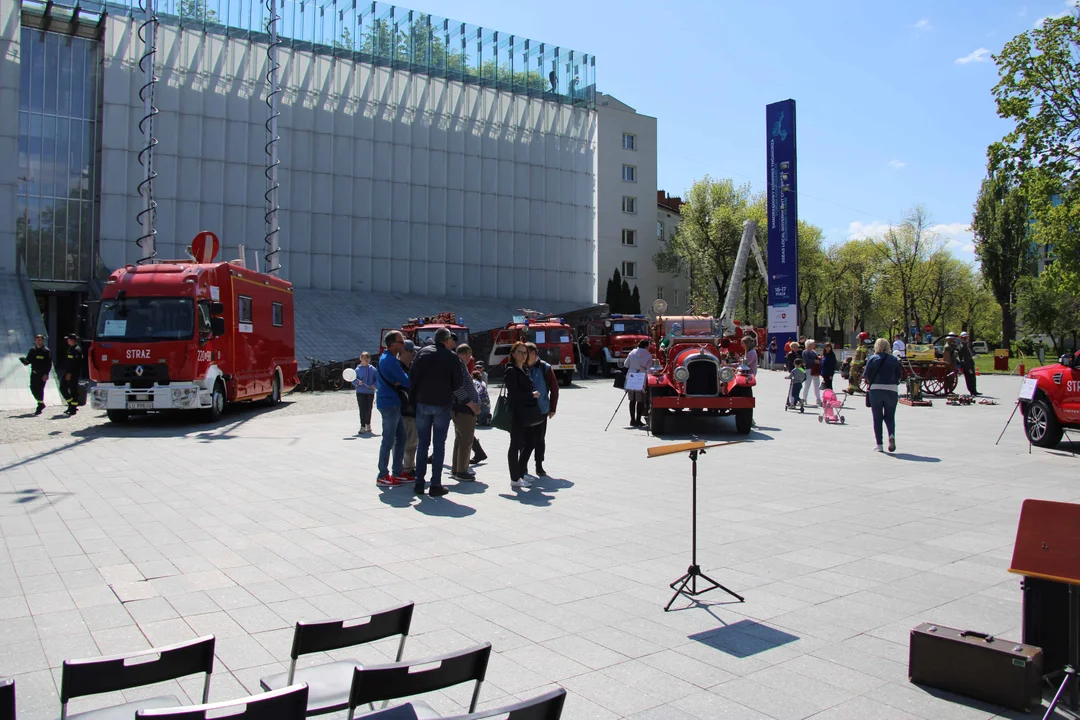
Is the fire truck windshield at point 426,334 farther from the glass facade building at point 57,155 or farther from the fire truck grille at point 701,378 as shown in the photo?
the glass facade building at point 57,155

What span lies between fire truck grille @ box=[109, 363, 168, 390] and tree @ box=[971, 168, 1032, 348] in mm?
65361

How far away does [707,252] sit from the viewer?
6125cm

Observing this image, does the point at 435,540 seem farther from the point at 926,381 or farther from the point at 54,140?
the point at 54,140

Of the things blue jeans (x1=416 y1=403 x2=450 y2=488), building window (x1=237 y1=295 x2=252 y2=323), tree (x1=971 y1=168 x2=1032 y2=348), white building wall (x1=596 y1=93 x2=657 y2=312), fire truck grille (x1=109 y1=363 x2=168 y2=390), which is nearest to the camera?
blue jeans (x1=416 y1=403 x2=450 y2=488)

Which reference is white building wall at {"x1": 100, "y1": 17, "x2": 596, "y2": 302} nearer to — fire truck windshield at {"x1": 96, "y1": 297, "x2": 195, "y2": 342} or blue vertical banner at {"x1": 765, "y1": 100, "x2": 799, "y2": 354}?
blue vertical banner at {"x1": 765, "y1": 100, "x2": 799, "y2": 354}

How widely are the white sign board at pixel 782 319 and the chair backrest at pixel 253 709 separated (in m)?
41.4

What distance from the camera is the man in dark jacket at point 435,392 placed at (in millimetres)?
9352

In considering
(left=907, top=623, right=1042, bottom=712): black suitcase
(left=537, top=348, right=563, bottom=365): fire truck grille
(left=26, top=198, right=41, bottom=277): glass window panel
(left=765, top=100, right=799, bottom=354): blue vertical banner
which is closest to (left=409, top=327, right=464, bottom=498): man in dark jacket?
(left=907, top=623, right=1042, bottom=712): black suitcase

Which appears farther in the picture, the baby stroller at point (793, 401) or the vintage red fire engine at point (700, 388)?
the baby stroller at point (793, 401)

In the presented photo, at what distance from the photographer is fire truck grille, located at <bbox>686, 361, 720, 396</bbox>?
15.6 m

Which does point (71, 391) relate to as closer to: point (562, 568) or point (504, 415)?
point (504, 415)

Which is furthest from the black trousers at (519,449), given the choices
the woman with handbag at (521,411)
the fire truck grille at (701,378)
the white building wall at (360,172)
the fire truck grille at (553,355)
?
the white building wall at (360,172)

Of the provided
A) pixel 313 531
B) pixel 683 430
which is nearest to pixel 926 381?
pixel 683 430

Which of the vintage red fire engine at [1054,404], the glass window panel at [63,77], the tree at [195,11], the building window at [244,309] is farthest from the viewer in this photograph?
the tree at [195,11]
